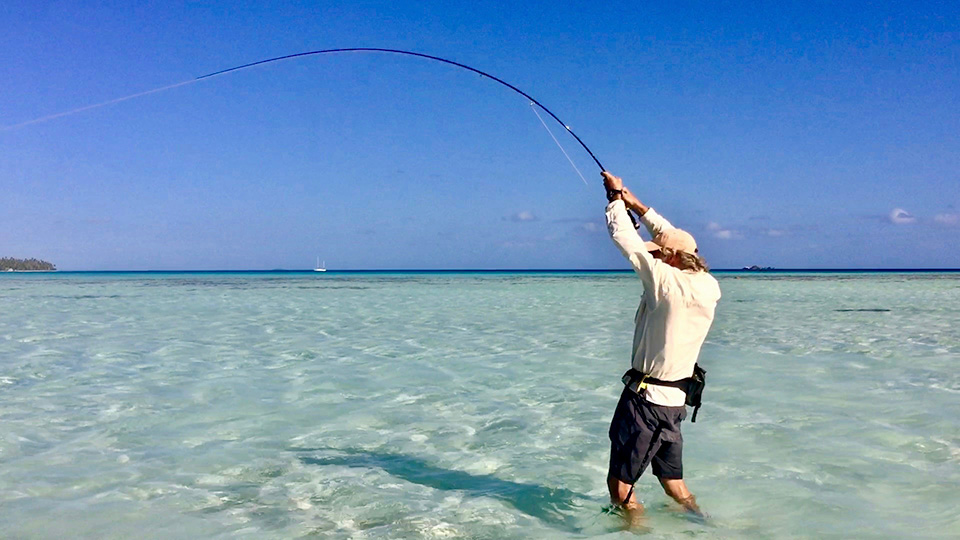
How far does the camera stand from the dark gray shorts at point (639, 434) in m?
3.58

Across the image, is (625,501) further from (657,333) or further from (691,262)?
(691,262)

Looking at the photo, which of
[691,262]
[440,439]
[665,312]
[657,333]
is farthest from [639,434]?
[440,439]

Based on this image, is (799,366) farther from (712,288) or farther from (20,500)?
(20,500)

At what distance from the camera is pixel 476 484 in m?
4.89

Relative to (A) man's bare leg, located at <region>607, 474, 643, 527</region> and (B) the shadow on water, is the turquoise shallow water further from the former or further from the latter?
(A) man's bare leg, located at <region>607, 474, 643, 527</region>

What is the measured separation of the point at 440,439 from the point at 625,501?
2437 millimetres

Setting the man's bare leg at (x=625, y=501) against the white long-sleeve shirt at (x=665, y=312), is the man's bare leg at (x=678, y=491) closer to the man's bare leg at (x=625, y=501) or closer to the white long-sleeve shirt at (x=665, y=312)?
the man's bare leg at (x=625, y=501)

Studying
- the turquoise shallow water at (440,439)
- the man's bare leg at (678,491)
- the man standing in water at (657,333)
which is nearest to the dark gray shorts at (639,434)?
the man standing in water at (657,333)

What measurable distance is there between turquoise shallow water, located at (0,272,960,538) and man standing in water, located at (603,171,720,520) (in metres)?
0.70

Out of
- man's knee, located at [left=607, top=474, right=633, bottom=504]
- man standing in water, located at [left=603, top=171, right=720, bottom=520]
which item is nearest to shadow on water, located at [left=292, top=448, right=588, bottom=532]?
man's knee, located at [left=607, top=474, right=633, bottom=504]

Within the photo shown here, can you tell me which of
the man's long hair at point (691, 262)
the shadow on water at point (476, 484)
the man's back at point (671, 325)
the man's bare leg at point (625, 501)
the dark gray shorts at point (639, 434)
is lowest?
the shadow on water at point (476, 484)

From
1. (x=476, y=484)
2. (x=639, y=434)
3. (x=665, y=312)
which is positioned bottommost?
(x=476, y=484)

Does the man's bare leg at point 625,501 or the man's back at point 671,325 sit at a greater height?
the man's back at point 671,325

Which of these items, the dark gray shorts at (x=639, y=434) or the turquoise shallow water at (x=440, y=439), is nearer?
the dark gray shorts at (x=639, y=434)
